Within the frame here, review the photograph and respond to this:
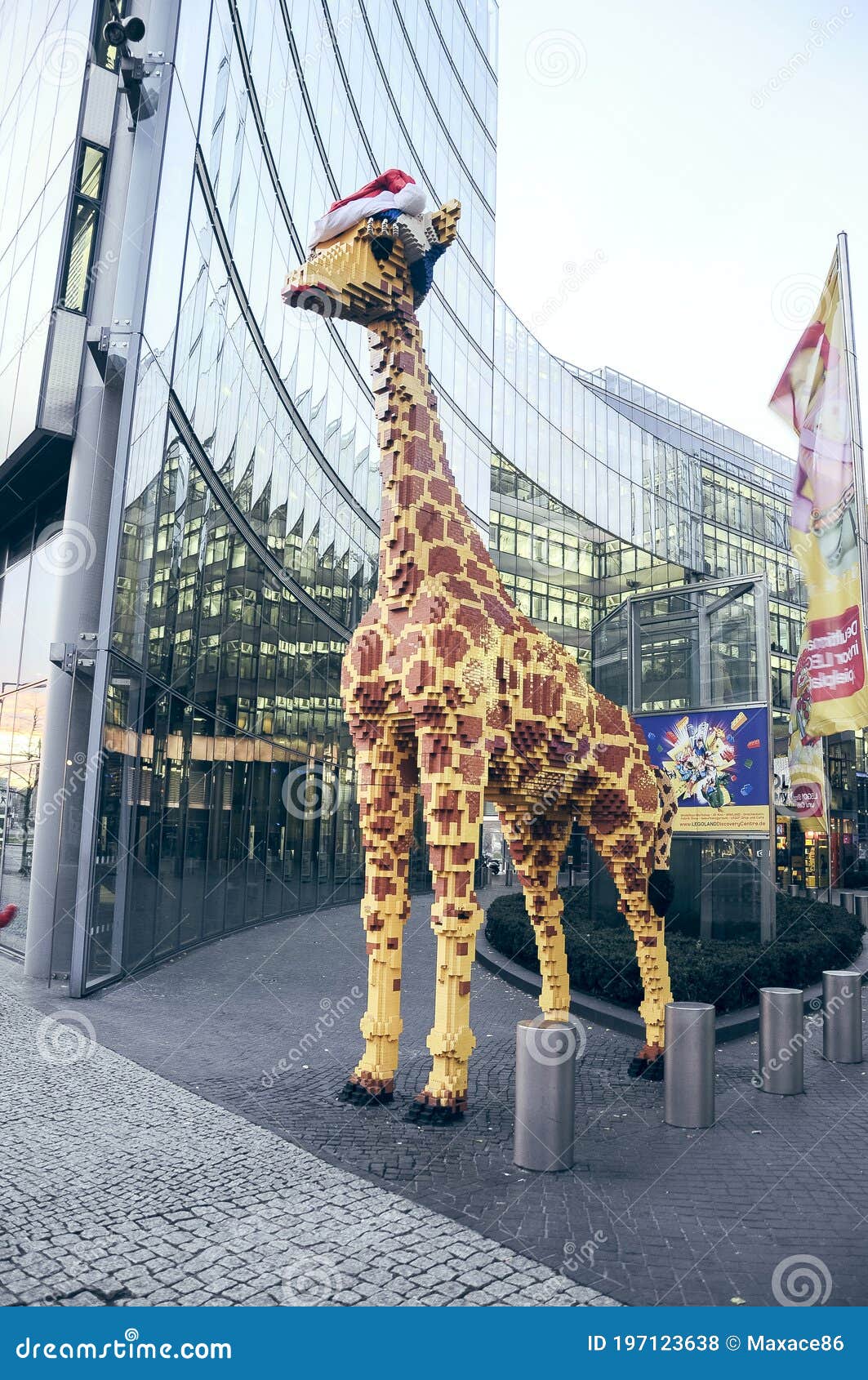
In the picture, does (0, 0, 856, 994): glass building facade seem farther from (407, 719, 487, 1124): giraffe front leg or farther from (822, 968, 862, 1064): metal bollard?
(822, 968, 862, 1064): metal bollard

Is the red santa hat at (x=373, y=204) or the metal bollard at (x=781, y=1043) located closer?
the red santa hat at (x=373, y=204)

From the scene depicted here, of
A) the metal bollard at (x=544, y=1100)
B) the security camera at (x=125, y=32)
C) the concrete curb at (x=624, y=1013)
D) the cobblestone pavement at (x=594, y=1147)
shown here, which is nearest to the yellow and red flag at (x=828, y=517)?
the concrete curb at (x=624, y=1013)

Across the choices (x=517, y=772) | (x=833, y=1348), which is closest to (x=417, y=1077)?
(x=517, y=772)

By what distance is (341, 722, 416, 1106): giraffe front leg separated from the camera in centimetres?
567

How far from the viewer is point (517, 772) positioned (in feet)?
19.7

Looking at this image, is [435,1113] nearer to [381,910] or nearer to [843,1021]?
[381,910]

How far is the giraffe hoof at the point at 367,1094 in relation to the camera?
18.6 ft

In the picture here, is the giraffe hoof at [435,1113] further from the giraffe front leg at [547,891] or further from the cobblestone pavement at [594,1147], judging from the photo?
the giraffe front leg at [547,891]

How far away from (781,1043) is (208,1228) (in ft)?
14.9

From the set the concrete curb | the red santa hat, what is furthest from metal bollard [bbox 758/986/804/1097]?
the red santa hat

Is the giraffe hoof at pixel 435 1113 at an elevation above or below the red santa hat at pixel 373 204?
below

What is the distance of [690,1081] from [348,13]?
2206cm

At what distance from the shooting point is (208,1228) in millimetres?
3898

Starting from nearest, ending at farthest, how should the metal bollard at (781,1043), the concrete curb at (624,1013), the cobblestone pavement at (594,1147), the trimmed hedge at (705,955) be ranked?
the cobblestone pavement at (594,1147), the metal bollard at (781,1043), the concrete curb at (624,1013), the trimmed hedge at (705,955)
